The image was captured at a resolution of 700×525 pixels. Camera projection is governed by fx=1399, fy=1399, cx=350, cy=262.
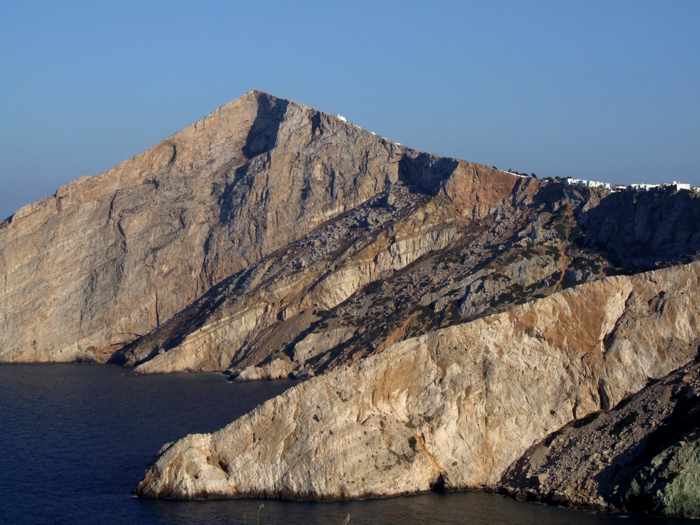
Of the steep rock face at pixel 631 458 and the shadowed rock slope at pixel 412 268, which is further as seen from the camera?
the shadowed rock slope at pixel 412 268

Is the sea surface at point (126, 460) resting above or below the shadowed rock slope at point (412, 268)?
below

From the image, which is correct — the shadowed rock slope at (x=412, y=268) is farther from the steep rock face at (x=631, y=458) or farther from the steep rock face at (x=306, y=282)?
the steep rock face at (x=631, y=458)

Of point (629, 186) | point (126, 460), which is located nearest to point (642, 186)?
point (629, 186)

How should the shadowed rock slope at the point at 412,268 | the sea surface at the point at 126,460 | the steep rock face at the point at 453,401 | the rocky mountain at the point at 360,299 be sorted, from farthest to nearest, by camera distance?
the shadowed rock slope at the point at 412,268 < the rocky mountain at the point at 360,299 < the steep rock face at the point at 453,401 < the sea surface at the point at 126,460

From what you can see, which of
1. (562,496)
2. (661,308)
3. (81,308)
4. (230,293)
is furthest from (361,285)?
(562,496)

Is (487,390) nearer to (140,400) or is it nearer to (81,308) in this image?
(140,400)

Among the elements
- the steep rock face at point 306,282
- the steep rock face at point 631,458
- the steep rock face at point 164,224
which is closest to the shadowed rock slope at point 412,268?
the steep rock face at point 306,282
